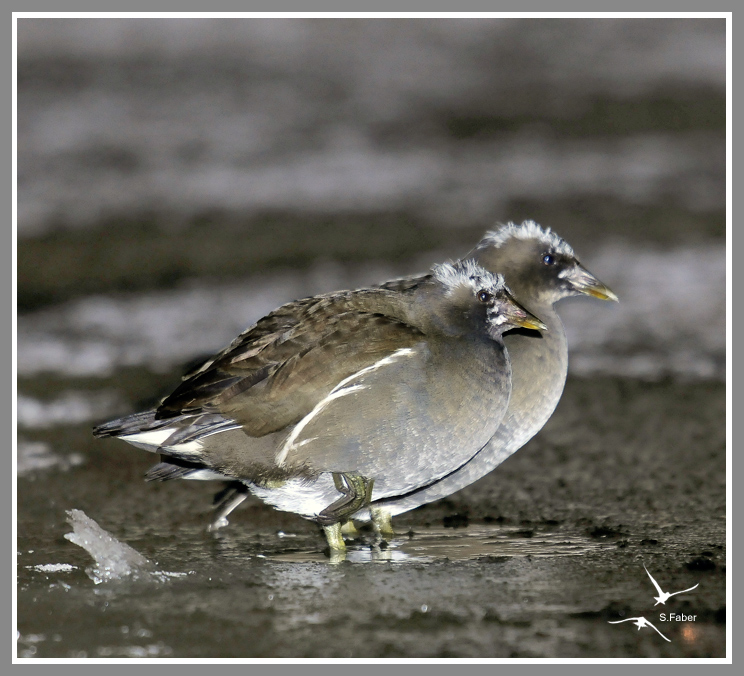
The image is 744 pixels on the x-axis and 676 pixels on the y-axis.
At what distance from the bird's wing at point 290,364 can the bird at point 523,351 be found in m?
0.64

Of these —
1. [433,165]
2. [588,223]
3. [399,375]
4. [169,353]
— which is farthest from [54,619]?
[433,165]

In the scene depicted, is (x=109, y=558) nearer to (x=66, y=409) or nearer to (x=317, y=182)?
(x=66, y=409)

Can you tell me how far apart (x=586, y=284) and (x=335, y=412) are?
2.17 m

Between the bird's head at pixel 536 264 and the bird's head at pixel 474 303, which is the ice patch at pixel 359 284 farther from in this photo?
the bird's head at pixel 474 303

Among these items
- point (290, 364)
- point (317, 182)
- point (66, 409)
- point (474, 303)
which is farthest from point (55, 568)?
point (317, 182)

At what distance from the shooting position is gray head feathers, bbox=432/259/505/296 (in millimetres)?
5633

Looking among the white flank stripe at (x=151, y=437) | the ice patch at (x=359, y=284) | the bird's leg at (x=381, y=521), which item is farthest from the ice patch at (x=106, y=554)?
the ice patch at (x=359, y=284)

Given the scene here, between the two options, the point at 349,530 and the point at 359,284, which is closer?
the point at 349,530

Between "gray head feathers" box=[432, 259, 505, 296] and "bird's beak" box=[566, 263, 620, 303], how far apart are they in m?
0.87

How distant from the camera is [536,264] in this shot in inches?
252

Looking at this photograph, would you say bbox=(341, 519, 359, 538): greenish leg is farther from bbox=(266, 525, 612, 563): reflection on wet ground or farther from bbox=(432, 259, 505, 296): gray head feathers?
bbox=(432, 259, 505, 296): gray head feathers

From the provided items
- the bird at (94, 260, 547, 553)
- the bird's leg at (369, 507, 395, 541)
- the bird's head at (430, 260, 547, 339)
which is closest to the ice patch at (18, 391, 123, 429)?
the bird at (94, 260, 547, 553)

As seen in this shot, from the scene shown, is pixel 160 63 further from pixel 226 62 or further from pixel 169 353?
pixel 169 353

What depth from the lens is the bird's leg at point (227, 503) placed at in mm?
5812
